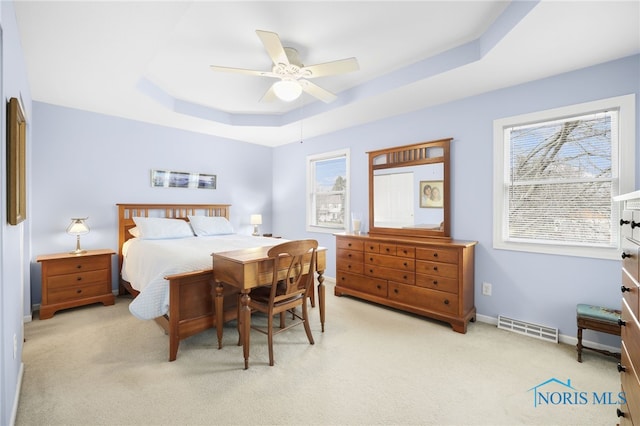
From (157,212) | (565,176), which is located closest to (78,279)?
(157,212)

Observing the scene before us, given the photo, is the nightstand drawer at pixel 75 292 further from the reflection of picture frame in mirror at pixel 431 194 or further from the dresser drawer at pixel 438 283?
the reflection of picture frame in mirror at pixel 431 194

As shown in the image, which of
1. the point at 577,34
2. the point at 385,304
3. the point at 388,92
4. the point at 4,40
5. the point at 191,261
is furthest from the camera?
the point at 385,304

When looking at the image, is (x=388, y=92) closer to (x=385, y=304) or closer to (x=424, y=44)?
(x=424, y=44)

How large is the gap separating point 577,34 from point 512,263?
199 centimetres

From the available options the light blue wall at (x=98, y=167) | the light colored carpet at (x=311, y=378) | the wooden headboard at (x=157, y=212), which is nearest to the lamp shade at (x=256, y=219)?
the wooden headboard at (x=157, y=212)

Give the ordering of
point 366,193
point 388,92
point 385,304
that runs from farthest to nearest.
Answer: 1. point 366,193
2. point 385,304
3. point 388,92

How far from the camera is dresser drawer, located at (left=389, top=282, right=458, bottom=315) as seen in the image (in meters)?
Result: 2.92

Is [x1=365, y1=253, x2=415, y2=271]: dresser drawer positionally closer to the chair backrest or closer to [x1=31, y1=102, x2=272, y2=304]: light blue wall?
the chair backrest

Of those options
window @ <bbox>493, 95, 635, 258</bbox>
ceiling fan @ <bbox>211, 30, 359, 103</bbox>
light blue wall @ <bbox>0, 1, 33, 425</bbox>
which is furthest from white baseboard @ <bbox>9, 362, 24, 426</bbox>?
window @ <bbox>493, 95, 635, 258</bbox>

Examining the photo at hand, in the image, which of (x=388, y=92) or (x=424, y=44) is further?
(x=388, y=92)

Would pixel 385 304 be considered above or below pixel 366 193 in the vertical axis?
below

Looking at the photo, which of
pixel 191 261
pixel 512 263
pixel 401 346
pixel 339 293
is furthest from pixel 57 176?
pixel 512 263

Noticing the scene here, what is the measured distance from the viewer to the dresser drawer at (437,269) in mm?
2918

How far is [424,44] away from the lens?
2.59 metres
